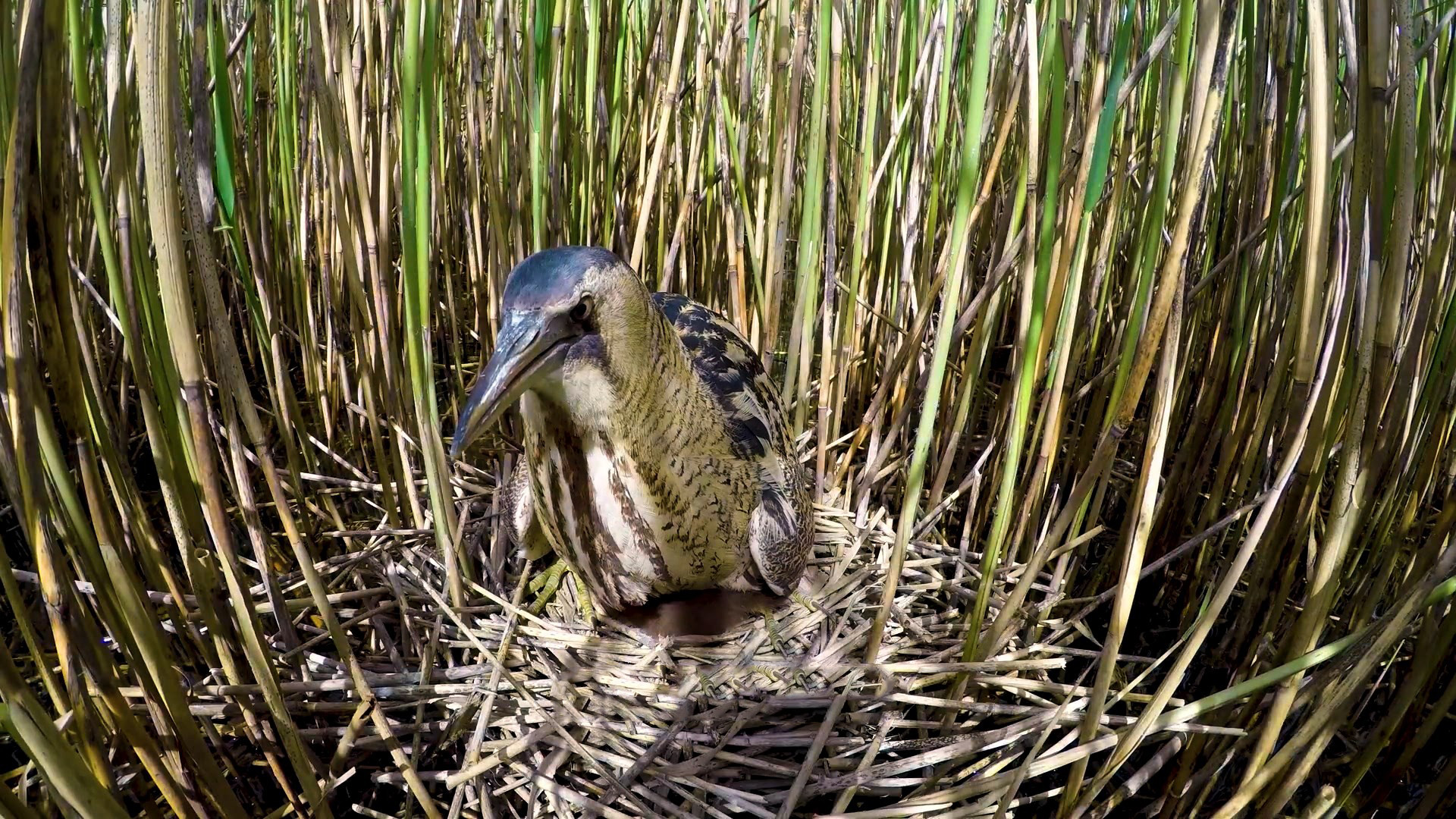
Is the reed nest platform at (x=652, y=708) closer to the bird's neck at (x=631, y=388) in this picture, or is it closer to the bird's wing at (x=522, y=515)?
the bird's wing at (x=522, y=515)

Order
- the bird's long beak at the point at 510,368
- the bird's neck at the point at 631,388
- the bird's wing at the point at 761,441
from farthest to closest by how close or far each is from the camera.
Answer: the bird's wing at the point at 761,441 → the bird's neck at the point at 631,388 → the bird's long beak at the point at 510,368

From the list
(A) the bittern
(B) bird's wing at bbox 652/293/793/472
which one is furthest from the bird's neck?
(B) bird's wing at bbox 652/293/793/472

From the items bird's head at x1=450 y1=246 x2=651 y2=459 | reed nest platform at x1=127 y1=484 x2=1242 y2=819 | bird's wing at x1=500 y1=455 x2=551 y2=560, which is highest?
bird's head at x1=450 y1=246 x2=651 y2=459

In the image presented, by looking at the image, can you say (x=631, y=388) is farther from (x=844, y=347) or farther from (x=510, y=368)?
(x=844, y=347)

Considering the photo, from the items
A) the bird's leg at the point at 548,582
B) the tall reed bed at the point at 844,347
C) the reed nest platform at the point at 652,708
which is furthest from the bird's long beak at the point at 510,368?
the bird's leg at the point at 548,582

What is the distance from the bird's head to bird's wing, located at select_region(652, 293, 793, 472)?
1.13 ft

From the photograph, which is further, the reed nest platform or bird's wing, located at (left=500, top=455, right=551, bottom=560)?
bird's wing, located at (left=500, top=455, right=551, bottom=560)

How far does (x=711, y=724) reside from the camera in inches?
49.6

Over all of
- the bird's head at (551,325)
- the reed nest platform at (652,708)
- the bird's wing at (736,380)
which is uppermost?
the bird's head at (551,325)

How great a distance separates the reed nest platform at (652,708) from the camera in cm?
111

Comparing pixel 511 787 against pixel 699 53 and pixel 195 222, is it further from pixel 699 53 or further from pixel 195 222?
pixel 699 53

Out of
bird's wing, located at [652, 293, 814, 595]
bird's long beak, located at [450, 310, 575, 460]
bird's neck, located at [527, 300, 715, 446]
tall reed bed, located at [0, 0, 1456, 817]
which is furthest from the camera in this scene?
bird's wing, located at [652, 293, 814, 595]

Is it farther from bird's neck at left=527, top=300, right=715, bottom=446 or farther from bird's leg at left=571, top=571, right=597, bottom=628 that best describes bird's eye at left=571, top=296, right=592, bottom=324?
bird's leg at left=571, top=571, right=597, bottom=628

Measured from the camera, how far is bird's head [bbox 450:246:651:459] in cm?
96
